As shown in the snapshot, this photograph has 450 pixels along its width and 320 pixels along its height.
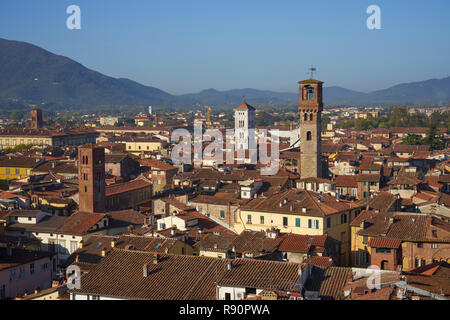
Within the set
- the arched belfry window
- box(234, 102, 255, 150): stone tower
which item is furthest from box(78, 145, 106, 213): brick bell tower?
box(234, 102, 255, 150): stone tower

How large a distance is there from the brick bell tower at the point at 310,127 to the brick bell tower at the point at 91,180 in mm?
15245

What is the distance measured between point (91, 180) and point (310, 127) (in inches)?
678

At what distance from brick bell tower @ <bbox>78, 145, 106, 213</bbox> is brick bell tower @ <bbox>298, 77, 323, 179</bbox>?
15245mm

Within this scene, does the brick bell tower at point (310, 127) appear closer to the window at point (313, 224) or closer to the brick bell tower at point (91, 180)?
the brick bell tower at point (91, 180)

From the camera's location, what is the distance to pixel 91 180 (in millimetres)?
34938

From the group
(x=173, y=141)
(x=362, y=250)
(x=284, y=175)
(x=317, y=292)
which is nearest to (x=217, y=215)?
(x=362, y=250)

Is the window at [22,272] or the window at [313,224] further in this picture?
the window at [313,224]

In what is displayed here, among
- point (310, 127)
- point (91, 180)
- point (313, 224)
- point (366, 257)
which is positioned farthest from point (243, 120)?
point (366, 257)

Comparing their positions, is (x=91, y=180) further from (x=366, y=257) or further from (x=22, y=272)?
(x=366, y=257)

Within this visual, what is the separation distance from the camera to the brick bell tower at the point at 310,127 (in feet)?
144

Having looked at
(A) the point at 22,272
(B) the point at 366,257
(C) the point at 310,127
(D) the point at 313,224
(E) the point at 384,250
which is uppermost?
(C) the point at 310,127

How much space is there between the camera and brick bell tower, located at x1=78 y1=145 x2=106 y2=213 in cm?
3484

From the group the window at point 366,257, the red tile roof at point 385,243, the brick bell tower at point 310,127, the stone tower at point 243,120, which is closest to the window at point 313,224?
the window at point 366,257

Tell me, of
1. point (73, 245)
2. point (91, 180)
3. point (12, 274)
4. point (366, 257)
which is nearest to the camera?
point (12, 274)
